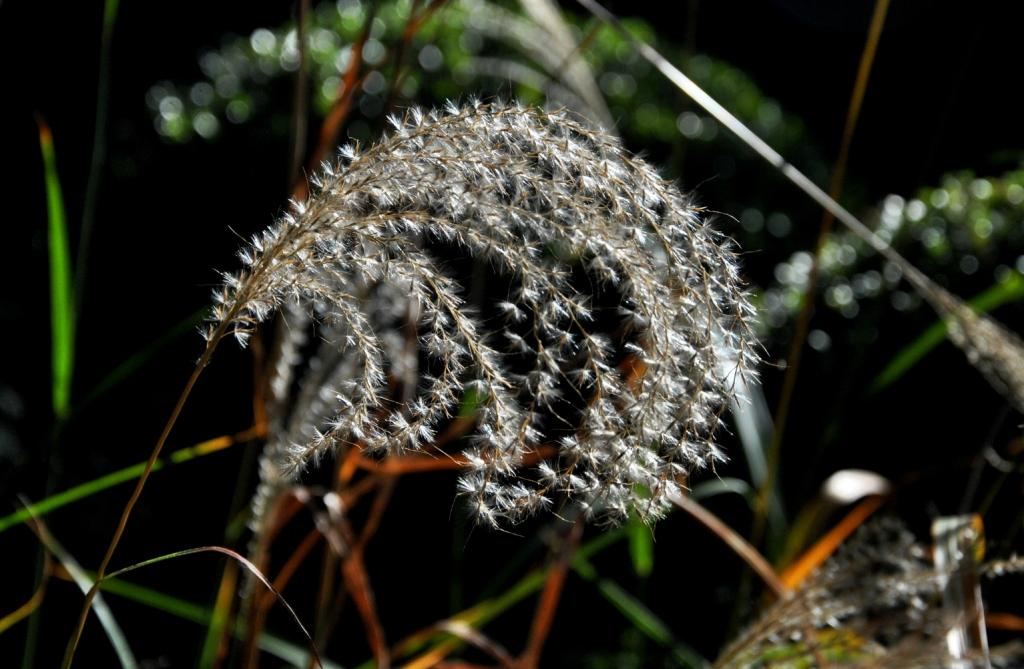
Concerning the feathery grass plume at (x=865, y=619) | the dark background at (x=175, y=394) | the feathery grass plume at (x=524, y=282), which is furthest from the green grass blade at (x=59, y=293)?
the dark background at (x=175, y=394)

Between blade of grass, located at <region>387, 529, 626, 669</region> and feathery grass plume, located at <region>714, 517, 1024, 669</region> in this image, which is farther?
blade of grass, located at <region>387, 529, 626, 669</region>

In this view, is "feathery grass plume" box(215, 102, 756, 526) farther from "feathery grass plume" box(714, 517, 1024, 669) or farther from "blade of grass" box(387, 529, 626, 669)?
"blade of grass" box(387, 529, 626, 669)

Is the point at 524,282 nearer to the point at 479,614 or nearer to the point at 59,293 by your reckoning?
the point at 59,293

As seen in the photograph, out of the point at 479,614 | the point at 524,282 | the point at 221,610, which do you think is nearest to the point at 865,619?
the point at 479,614

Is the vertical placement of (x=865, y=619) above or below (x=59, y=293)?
above

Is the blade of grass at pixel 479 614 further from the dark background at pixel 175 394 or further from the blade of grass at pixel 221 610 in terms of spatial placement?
the dark background at pixel 175 394

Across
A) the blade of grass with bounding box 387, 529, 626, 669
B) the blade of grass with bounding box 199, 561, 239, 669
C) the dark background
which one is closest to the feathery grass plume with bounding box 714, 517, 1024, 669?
the blade of grass with bounding box 387, 529, 626, 669

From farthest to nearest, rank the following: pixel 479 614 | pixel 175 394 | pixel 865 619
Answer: pixel 175 394 → pixel 479 614 → pixel 865 619

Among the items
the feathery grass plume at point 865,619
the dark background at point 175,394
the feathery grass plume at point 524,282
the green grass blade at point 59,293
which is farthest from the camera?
the dark background at point 175,394

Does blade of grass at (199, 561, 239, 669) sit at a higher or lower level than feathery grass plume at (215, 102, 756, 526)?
lower
